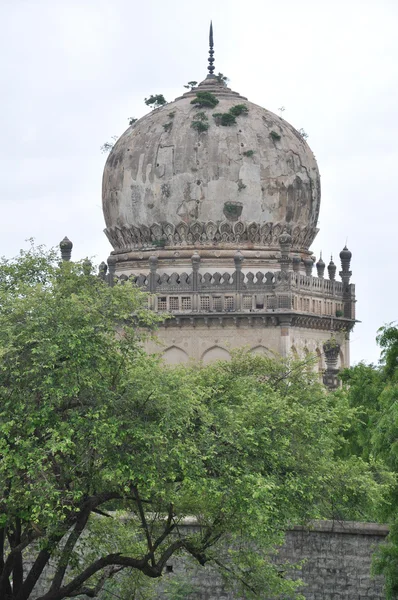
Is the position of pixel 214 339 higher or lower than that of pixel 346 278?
lower

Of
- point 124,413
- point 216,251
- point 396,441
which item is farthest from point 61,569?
point 216,251

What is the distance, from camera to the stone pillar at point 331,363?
56625mm

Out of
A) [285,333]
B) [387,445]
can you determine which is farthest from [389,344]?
[285,333]

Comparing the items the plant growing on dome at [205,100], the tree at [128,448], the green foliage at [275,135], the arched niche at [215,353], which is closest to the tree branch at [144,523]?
the tree at [128,448]

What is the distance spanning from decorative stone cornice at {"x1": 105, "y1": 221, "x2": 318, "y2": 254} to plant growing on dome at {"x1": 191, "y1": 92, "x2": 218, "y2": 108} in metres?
3.56

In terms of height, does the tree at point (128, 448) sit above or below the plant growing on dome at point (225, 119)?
below

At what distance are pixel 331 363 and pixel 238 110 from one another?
8058 millimetres

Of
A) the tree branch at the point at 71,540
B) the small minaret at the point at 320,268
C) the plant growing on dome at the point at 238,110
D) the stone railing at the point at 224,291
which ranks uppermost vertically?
the plant growing on dome at the point at 238,110

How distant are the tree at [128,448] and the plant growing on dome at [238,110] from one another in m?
22.9

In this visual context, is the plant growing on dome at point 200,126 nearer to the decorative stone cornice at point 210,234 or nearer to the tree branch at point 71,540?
the decorative stone cornice at point 210,234

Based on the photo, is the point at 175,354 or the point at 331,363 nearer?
the point at 175,354

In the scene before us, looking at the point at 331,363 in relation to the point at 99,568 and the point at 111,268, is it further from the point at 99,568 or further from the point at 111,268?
the point at 99,568

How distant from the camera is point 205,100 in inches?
2302

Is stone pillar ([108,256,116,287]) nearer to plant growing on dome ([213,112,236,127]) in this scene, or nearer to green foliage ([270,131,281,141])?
plant growing on dome ([213,112,236,127])
